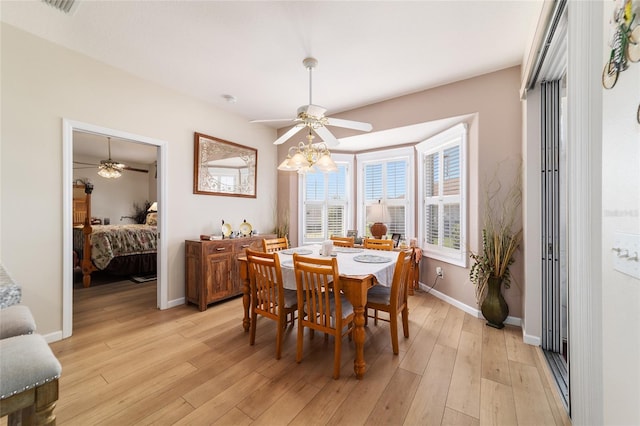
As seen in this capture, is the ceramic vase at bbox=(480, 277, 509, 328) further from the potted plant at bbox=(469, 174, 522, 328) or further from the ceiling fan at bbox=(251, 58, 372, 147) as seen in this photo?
the ceiling fan at bbox=(251, 58, 372, 147)

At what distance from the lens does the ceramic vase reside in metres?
2.62

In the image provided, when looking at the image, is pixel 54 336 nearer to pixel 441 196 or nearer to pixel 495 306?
pixel 495 306

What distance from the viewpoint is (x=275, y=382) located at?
185 centimetres

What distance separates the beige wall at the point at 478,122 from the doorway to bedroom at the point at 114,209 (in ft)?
10.9

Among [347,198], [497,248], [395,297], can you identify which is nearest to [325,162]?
[395,297]

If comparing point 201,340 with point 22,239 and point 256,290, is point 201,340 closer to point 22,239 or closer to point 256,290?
point 256,290

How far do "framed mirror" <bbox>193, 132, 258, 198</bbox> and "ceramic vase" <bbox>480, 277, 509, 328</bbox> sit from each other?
3.60m

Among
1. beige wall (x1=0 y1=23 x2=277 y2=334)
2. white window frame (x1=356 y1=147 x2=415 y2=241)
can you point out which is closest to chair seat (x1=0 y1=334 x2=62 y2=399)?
beige wall (x1=0 y1=23 x2=277 y2=334)

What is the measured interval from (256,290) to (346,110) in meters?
3.00

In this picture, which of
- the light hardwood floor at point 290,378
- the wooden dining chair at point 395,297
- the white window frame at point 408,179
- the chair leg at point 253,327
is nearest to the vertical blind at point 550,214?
the light hardwood floor at point 290,378

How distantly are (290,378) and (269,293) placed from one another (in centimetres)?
67

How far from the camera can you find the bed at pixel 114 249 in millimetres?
4219

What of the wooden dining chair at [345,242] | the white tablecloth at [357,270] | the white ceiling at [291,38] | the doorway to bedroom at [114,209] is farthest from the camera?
A: the doorway to bedroom at [114,209]

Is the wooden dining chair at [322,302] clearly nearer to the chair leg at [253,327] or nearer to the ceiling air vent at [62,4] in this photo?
the chair leg at [253,327]
